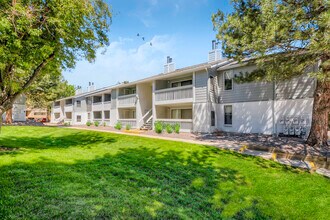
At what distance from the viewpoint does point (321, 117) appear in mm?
10352

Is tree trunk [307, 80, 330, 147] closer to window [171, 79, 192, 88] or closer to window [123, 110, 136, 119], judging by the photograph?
window [171, 79, 192, 88]

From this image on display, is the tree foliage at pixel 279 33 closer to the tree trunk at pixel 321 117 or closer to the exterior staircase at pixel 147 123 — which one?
the tree trunk at pixel 321 117

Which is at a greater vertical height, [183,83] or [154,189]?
[183,83]

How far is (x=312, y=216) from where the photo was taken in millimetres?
4320

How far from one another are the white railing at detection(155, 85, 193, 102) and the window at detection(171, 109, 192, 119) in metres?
2.66

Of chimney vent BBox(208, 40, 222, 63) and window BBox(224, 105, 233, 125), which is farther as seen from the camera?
chimney vent BBox(208, 40, 222, 63)

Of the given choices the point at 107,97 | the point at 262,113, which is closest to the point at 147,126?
the point at 262,113

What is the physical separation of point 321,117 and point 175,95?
11522 millimetres

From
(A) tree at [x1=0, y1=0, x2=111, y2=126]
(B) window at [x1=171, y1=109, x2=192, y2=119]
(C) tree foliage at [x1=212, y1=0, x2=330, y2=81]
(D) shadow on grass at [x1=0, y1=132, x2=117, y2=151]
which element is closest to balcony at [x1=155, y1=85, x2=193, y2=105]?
(B) window at [x1=171, y1=109, x2=192, y2=119]

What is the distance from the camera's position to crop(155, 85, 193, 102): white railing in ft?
60.7

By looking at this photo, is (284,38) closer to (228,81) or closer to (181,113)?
(228,81)

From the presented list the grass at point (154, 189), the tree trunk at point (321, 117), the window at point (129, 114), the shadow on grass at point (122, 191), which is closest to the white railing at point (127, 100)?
the window at point (129, 114)

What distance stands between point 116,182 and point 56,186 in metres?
1.35

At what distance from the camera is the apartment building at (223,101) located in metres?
14.1
